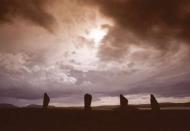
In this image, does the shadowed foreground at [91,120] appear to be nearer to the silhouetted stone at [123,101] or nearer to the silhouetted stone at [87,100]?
the silhouetted stone at [87,100]

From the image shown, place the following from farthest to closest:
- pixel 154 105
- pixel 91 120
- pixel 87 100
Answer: pixel 154 105 → pixel 87 100 → pixel 91 120

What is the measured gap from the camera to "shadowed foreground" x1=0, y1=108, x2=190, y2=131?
15.0 meters

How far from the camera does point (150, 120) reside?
683 inches

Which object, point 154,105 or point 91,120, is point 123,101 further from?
point 91,120

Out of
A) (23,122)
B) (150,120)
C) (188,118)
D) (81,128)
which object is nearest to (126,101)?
(150,120)

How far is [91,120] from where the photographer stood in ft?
53.9

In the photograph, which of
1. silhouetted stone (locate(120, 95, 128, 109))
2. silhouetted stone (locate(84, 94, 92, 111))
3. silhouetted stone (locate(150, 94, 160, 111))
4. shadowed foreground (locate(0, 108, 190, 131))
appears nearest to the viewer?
shadowed foreground (locate(0, 108, 190, 131))

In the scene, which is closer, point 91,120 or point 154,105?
point 91,120

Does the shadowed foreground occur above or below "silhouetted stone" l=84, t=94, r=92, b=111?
below

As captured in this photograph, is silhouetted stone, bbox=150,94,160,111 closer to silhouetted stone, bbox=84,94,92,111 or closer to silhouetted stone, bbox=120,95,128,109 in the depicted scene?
silhouetted stone, bbox=120,95,128,109

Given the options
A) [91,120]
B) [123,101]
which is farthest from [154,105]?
[91,120]

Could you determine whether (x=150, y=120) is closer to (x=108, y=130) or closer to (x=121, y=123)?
(x=121, y=123)

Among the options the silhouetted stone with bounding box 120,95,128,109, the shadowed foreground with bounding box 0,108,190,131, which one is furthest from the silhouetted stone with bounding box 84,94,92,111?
the silhouetted stone with bounding box 120,95,128,109

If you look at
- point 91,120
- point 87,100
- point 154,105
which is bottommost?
point 91,120
